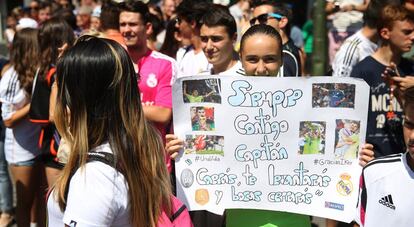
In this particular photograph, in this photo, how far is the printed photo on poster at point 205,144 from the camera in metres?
3.07

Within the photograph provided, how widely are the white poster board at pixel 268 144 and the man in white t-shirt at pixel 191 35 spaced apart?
235cm

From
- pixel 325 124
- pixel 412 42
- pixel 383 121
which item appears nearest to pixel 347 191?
pixel 325 124

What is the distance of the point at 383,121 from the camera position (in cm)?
431

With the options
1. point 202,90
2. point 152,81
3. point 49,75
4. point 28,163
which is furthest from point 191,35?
point 202,90

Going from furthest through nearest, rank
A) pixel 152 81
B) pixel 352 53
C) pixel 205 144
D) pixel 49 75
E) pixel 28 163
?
pixel 352 53 → pixel 28 163 → pixel 49 75 → pixel 152 81 → pixel 205 144

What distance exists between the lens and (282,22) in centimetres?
535

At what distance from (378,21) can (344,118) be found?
1.76 metres

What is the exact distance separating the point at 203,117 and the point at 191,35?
122 inches

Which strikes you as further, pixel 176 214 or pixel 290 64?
pixel 290 64

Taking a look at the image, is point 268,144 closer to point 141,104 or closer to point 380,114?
point 141,104

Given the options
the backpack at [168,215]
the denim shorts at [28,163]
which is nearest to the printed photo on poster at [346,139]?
the backpack at [168,215]

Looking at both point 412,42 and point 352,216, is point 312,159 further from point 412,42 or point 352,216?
point 412,42

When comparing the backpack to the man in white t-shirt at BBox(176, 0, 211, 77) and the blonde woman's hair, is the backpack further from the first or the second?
the man in white t-shirt at BBox(176, 0, 211, 77)

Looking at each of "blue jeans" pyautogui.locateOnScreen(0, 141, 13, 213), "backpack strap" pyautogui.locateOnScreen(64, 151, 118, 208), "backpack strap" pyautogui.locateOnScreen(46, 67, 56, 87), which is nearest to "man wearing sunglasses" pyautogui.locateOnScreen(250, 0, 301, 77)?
"backpack strap" pyautogui.locateOnScreen(46, 67, 56, 87)
